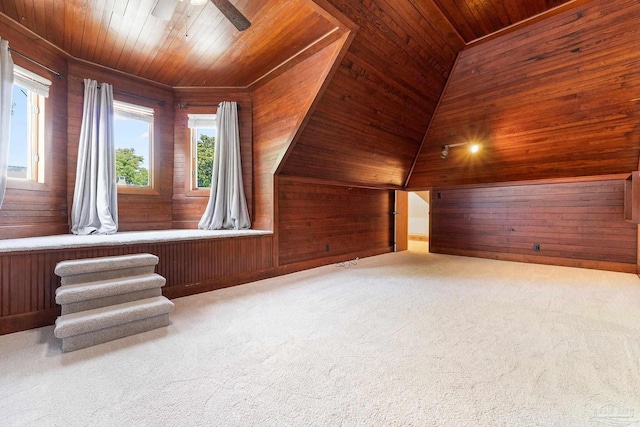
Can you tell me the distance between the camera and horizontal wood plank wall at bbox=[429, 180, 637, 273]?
4.37m

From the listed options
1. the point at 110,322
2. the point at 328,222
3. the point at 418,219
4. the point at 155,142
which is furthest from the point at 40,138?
the point at 418,219

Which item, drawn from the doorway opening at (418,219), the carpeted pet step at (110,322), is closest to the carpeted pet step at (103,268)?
the carpeted pet step at (110,322)

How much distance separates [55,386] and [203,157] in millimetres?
3567

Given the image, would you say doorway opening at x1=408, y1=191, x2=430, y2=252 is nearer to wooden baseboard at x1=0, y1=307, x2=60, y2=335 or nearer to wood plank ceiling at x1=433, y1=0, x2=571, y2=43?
wood plank ceiling at x1=433, y1=0, x2=571, y2=43

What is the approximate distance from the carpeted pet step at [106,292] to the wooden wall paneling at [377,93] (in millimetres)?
2348

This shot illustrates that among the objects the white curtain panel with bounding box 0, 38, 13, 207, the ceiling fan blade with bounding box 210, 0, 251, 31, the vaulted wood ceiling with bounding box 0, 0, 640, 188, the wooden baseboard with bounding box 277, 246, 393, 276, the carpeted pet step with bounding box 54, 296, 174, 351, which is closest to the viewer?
the carpeted pet step with bounding box 54, 296, 174, 351

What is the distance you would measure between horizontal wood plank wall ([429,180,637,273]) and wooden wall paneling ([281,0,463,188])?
191 cm

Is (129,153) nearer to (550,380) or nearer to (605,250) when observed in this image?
(550,380)

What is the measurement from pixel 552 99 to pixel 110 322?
19.5 feet

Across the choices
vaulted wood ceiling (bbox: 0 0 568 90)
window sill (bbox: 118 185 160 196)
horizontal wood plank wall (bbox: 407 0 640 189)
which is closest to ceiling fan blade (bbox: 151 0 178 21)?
vaulted wood ceiling (bbox: 0 0 568 90)

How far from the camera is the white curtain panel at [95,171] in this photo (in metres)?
3.37

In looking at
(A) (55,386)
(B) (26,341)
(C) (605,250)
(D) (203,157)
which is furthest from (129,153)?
(C) (605,250)

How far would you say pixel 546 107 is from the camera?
13.5 ft

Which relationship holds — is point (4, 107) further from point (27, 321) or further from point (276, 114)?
point (276, 114)
